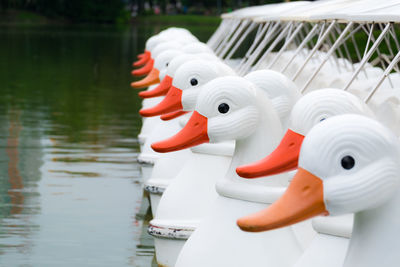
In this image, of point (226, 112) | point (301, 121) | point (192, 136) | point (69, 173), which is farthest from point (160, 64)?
point (301, 121)

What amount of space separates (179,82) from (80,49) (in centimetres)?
3988

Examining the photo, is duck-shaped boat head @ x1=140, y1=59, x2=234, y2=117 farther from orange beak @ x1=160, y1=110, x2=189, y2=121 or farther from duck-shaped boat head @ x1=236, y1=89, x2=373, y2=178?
duck-shaped boat head @ x1=236, y1=89, x2=373, y2=178

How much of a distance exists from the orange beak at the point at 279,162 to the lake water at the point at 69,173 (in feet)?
12.9

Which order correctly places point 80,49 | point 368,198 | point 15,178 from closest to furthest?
point 368,198
point 15,178
point 80,49

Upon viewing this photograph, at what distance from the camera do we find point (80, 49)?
48031 millimetres

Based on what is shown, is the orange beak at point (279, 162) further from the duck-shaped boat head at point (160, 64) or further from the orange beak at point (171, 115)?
the duck-shaped boat head at point (160, 64)

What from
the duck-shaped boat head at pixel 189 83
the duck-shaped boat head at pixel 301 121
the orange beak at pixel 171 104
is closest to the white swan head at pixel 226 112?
the duck-shaped boat head at pixel 301 121

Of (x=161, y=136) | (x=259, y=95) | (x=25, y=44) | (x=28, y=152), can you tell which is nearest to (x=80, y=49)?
(x=25, y=44)

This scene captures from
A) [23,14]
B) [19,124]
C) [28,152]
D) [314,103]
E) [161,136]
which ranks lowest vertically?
[23,14]

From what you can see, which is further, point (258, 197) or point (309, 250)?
point (258, 197)

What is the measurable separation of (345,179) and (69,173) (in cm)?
940

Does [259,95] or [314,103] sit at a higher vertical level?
[314,103]

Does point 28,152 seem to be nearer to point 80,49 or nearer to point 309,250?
point 309,250

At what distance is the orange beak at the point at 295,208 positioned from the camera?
13.8 feet
